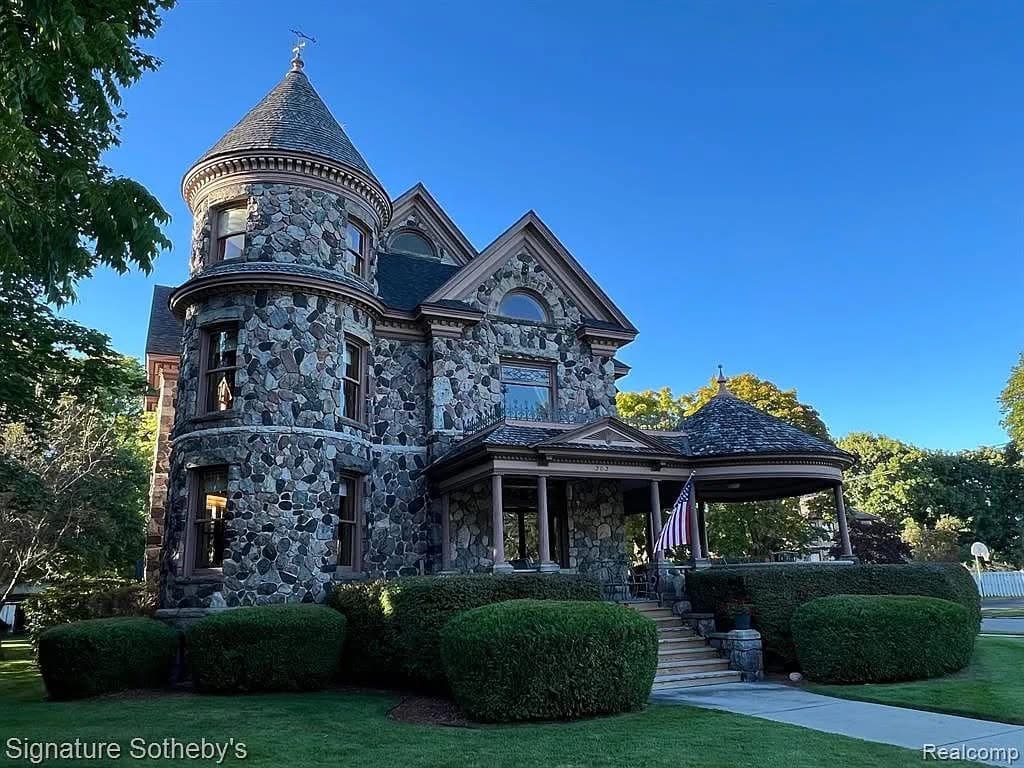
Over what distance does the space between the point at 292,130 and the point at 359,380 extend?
6140mm

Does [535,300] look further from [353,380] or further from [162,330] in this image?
[162,330]

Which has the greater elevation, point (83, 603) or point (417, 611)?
point (417, 611)

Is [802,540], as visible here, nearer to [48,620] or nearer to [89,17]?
[48,620]

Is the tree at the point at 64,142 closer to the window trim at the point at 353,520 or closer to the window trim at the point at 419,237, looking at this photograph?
the window trim at the point at 353,520

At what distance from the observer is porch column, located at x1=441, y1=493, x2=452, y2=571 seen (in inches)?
694

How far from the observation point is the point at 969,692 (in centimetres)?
1112

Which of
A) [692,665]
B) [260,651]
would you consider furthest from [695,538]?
[260,651]

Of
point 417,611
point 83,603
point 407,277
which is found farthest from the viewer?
point 407,277

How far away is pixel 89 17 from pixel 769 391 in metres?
31.1

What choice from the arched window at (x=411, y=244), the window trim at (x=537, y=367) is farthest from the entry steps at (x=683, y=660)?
the arched window at (x=411, y=244)

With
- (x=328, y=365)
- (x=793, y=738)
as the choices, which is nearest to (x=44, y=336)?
(x=328, y=365)

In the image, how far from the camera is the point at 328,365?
16.8 m

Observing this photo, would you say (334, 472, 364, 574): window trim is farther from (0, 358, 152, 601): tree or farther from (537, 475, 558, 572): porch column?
(0, 358, 152, 601): tree

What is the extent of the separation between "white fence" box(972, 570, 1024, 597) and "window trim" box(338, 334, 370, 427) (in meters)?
38.0
